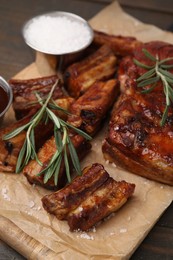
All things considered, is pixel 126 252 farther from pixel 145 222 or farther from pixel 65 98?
pixel 65 98

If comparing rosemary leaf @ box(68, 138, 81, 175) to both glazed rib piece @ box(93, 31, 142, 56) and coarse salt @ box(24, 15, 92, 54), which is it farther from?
glazed rib piece @ box(93, 31, 142, 56)

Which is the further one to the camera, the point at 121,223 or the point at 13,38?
the point at 13,38

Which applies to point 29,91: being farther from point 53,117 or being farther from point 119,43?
point 119,43

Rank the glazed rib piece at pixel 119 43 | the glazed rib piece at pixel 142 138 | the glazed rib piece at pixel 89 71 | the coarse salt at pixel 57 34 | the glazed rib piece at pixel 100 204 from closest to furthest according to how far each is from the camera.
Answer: the glazed rib piece at pixel 100 204, the glazed rib piece at pixel 142 138, the glazed rib piece at pixel 89 71, the coarse salt at pixel 57 34, the glazed rib piece at pixel 119 43

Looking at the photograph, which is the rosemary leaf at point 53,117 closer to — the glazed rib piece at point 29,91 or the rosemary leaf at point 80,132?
the rosemary leaf at point 80,132

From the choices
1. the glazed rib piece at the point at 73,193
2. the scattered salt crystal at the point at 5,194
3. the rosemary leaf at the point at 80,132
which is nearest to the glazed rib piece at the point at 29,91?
the rosemary leaf at the point at 80,132

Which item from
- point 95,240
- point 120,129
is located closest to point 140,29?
point 120,129
